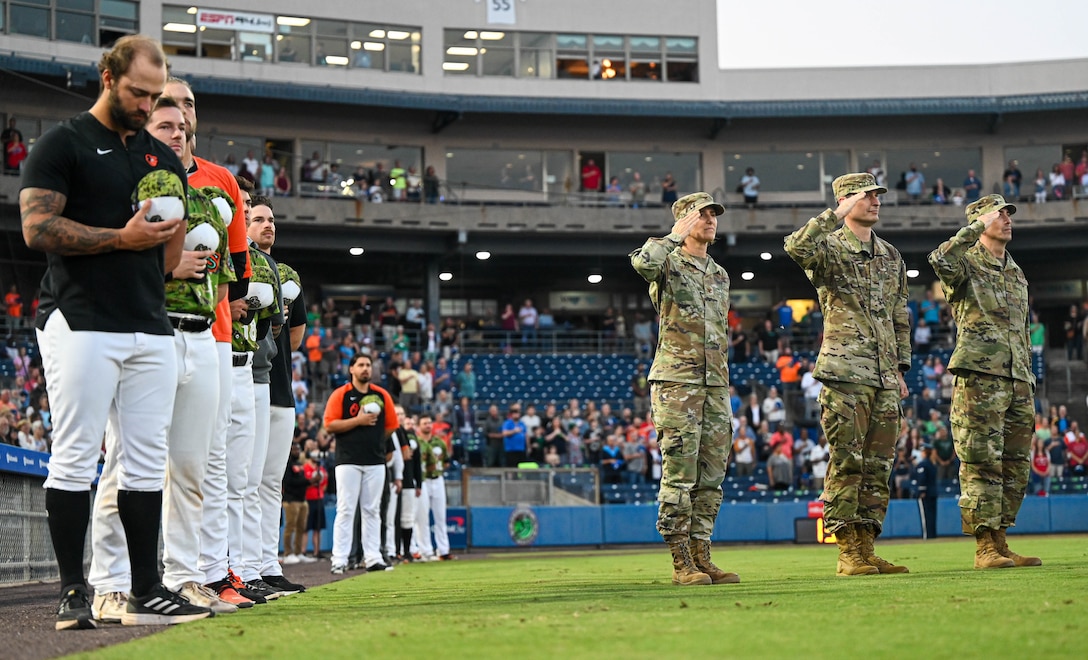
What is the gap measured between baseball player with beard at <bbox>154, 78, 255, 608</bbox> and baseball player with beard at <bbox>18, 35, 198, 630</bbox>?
1.11 metres

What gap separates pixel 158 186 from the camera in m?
5.66

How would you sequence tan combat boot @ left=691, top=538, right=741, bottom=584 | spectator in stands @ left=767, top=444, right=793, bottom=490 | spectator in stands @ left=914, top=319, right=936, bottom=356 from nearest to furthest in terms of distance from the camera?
tan combat boot @ left=691, top=538, right=741, bottom=584, spectator in stands @ left=767, top=444, right=793, bottom=490, spectator in stands @ left=914, top=319, right=936, bottom=356

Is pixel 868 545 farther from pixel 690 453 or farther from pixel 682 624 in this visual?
pixel 682 624

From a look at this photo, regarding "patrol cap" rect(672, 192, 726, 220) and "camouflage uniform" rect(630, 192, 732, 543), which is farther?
"patrol cap" rect(672, 192, 726, 220)

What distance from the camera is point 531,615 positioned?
552cm

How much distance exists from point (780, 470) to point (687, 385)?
64.9ft

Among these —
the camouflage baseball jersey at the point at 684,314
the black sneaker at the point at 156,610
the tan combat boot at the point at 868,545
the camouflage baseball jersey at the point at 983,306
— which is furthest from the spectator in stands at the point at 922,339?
the black sneaker at the point at 156,610

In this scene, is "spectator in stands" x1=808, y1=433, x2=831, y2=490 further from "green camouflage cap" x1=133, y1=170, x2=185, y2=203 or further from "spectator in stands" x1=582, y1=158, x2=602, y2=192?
"green camouflage cap" x1=133, y1=170, x2=185, y2=203

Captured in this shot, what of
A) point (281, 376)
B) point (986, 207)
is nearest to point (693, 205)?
point (986, 207)

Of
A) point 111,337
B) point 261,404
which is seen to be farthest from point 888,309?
point 111,337

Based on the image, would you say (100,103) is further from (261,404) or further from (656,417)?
(656,417)

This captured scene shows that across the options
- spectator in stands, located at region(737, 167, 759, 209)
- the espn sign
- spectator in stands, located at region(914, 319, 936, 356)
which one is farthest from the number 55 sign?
spectator in stands, located at region(914, 319, 936, 356)

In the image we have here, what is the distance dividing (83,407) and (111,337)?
1.05ft

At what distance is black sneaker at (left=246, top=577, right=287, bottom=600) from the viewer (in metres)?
8.20
